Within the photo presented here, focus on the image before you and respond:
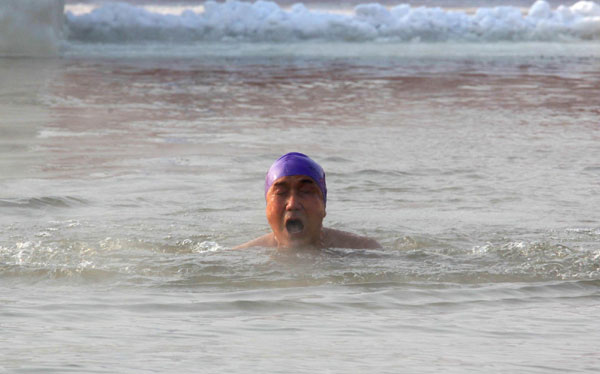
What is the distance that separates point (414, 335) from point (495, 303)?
1.04 meters

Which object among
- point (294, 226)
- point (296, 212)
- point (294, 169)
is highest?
point (294, 169)

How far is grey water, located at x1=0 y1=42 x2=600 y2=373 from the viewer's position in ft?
14.6

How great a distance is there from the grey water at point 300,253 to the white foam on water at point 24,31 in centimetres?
3409

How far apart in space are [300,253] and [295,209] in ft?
0.99

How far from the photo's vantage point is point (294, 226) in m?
7.04

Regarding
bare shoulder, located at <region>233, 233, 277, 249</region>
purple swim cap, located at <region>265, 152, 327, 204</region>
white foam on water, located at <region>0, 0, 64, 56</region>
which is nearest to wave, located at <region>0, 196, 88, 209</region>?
bare shoulder, located at <region>233, 233, 277, 249</region>

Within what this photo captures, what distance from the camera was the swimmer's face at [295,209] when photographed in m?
6.99

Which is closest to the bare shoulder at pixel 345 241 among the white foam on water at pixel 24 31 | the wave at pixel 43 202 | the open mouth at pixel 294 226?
the open mouth at pixel 294 226

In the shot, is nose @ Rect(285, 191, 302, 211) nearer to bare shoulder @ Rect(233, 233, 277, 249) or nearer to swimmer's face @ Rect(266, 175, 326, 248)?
swimmer's face @ Rect(266, 175, 326, 248)

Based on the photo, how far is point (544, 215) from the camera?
9094 mm

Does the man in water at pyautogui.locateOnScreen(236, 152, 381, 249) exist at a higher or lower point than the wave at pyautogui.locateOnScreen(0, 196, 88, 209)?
higher

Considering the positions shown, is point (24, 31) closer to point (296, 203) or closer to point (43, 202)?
point (43, 202)

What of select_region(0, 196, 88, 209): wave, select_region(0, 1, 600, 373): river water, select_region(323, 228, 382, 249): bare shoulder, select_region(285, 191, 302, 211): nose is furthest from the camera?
select_region(0, 196, 88, 209): wave

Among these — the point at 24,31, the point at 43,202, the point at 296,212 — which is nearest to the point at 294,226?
the point at 296,212
